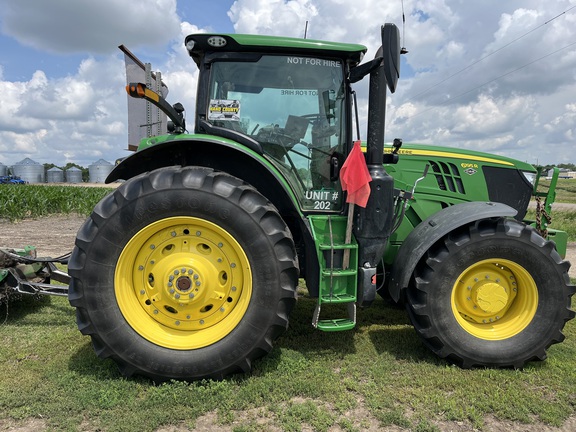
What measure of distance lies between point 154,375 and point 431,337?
203cm

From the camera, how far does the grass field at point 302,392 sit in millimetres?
2484

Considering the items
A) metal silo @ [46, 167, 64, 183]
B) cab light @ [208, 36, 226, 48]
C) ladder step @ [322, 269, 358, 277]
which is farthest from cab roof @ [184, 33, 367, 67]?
metal silo @ [46, 167, 64, 183]

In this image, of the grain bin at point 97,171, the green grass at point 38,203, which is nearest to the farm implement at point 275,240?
the green grass at point 38,203

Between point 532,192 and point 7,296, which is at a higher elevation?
point 532,192

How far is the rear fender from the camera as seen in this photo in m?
3.14

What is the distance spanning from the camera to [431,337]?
314 centimetres

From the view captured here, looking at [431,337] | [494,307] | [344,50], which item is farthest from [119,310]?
Result: [494,307]

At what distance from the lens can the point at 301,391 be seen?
2.79 m

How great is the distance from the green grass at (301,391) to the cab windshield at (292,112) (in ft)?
4.17

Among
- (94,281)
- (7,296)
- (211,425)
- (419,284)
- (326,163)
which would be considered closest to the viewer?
(211,425)

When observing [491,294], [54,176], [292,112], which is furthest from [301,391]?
[54,176]

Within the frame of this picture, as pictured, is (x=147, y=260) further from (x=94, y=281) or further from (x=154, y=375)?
(x=154, y=375)

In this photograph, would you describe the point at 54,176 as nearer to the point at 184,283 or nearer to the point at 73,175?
Answer: the point at 73,175

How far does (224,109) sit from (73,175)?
215 ft
